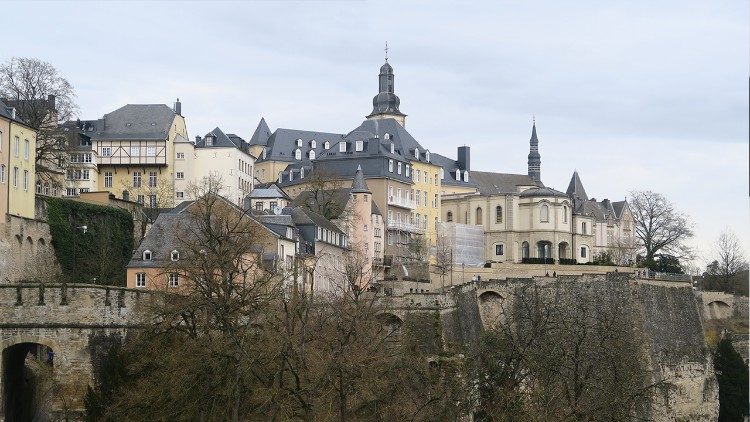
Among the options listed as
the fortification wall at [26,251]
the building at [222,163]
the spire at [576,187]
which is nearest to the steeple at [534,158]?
the spire at [576,187]

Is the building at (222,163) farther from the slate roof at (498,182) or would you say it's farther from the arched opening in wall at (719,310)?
the arched opening in wall at (719,310)

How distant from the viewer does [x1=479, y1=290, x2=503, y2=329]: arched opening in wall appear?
271 ft

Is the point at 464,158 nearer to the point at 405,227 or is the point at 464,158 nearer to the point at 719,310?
the point at 405,227

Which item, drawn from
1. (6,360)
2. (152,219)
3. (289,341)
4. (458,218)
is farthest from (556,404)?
(458,218)

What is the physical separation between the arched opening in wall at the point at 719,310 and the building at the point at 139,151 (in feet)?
125

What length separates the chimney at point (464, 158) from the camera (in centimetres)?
13375

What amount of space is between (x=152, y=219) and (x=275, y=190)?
60.8 feet

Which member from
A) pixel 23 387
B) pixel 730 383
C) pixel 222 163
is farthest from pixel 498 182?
pixel 23 387

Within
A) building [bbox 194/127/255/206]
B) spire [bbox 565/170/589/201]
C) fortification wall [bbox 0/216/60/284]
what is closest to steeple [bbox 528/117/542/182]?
spire [bbox 565/170/589/201]

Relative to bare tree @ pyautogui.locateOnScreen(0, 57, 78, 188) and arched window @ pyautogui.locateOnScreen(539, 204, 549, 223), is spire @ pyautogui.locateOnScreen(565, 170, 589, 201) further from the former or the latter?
bare tree @ pyautogui.locateOnScreen(0, 57, 78, 188)

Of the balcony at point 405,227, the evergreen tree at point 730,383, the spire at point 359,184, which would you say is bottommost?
the evergreen tree at point 730,383

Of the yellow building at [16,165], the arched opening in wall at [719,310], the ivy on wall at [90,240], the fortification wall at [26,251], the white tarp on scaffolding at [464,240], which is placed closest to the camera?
the fortification wall at [26,251]

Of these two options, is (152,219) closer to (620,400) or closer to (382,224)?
(382,224)

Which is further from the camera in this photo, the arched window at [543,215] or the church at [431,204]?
the arched window at [543,215]
